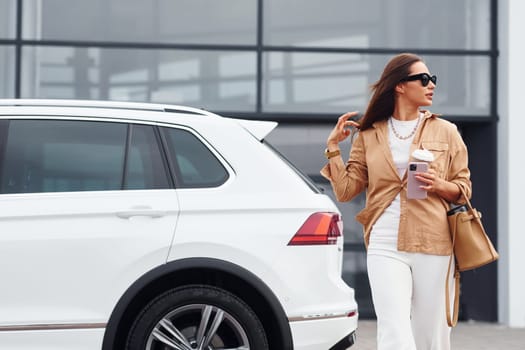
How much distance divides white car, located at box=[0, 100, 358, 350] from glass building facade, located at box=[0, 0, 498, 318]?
554cm

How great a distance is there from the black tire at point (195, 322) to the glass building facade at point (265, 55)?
5.92 metres

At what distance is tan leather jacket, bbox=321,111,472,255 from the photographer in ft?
14.4

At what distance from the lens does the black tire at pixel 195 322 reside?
480 cm

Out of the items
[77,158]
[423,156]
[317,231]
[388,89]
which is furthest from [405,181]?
[77,158]

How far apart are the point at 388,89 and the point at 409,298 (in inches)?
38.6

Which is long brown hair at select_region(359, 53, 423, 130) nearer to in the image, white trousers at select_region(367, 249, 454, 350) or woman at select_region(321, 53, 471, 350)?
woman at select_region(321, 53, 471, 350)

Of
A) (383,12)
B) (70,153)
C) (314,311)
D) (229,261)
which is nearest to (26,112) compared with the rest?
(70,153)

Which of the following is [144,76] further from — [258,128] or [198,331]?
[198,331]

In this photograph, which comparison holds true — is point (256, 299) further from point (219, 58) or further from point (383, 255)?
point (219, 58)

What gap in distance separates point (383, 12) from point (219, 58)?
190 cm

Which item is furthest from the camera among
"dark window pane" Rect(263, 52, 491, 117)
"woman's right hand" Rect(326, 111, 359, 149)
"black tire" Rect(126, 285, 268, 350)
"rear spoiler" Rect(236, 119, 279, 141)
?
"dark window pane" Rect(263, 52, 491, 117)

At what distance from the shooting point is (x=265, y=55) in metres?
10.8

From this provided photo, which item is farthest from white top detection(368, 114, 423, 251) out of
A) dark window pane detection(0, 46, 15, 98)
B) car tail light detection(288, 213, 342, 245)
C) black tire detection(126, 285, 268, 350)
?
dark window pane detection(0, 46, 15, 98)

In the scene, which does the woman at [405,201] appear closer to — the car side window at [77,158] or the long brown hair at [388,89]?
the long brown hair at [388,89]
